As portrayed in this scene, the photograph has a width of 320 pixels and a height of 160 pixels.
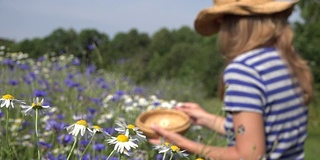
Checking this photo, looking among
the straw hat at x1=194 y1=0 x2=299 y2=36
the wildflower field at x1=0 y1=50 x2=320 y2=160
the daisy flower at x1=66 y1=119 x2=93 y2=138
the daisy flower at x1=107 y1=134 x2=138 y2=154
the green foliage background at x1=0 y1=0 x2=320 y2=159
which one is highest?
the straw hat at x1=194 y1=0 x2=299 y2=36

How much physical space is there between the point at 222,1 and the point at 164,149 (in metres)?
1.30

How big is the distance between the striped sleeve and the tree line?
2368mm

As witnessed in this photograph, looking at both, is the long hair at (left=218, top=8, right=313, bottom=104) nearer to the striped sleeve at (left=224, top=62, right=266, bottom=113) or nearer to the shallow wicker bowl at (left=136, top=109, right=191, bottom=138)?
the striped sleeve at (left=224, top=62, right=266, bottom=113)

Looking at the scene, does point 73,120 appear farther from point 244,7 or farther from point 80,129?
point 80,129

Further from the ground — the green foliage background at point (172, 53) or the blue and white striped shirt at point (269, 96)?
the blue and white striped shirt at point (269, 96)

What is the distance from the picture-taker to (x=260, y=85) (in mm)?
1864

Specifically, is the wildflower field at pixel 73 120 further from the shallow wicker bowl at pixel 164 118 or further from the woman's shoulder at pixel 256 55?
the woman's shoulder at pixel 256 55

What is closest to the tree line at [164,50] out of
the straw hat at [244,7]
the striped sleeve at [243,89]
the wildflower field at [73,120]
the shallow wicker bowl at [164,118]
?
the wildflower field at [73,120]

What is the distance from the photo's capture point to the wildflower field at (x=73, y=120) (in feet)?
3.26

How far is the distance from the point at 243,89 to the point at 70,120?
4.86ft

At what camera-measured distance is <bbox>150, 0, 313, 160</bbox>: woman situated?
5.98 feet

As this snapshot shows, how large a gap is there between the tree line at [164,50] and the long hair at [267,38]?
218 cm

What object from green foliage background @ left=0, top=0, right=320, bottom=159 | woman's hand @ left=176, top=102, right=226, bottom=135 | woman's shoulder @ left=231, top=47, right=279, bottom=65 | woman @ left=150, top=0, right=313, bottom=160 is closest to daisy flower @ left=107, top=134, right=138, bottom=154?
woman @ left=150, top=0, right=313, bottom=160

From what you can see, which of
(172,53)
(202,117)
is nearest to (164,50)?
(172,53)
